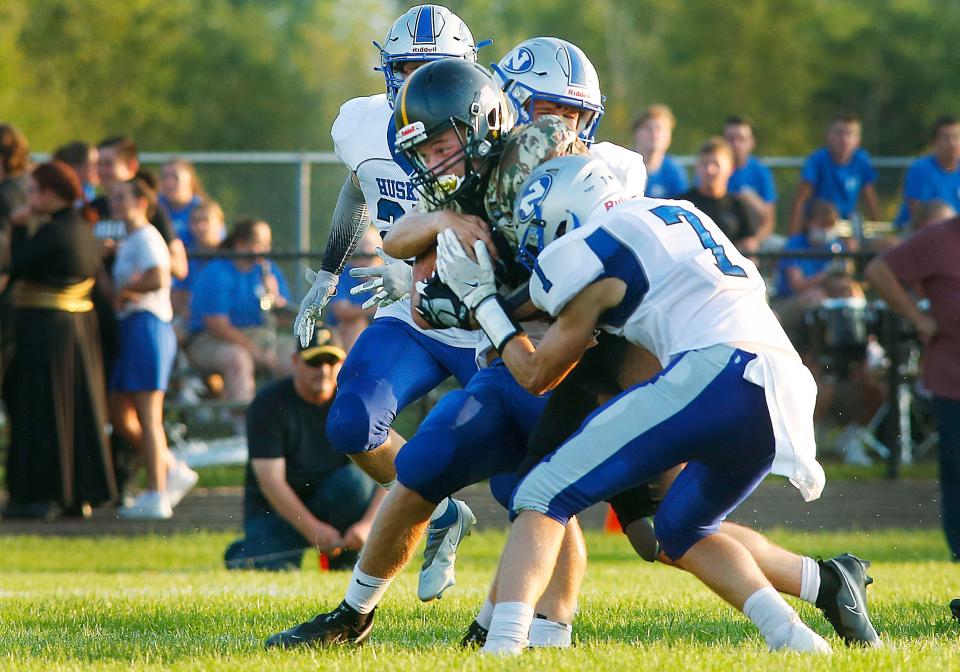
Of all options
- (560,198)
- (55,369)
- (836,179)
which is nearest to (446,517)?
(560,198)

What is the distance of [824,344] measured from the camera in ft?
37.3

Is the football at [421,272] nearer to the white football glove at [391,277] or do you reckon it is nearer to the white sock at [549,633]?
the white football glove at [391,277]

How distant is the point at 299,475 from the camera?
8.06 metres

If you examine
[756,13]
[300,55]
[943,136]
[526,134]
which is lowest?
[300,55]

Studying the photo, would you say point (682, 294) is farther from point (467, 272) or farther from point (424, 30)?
point (424, 30)

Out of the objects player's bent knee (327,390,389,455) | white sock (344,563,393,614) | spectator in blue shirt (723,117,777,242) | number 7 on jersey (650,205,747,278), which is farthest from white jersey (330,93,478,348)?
spectator in blue shirt (723,117,777,242)

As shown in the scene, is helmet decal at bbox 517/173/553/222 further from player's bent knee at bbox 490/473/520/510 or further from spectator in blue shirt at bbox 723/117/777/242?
spectator in blue shirt at bbox 723/117/777/242

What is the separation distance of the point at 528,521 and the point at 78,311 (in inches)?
250

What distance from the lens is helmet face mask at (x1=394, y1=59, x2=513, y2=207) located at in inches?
171

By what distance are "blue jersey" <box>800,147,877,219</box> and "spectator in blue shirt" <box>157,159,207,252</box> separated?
4.85 m

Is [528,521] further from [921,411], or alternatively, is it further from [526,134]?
[921,411]

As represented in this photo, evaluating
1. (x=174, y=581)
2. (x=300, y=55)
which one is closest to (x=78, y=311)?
(x=174, y=581)

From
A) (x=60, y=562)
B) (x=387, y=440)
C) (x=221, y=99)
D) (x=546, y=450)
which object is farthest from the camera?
(x=221, y=99)

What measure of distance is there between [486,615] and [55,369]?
582cm
